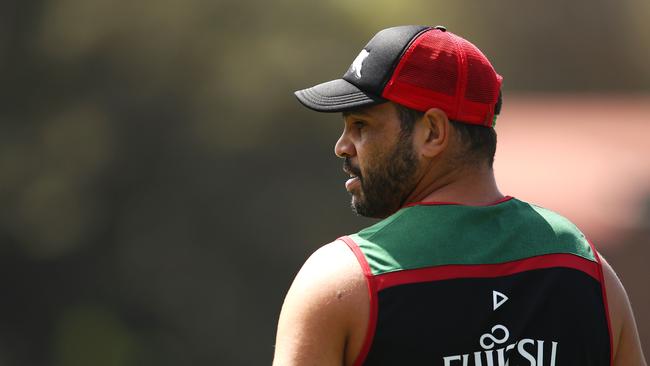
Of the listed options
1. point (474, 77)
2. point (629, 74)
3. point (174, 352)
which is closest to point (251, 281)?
point (174, 352)

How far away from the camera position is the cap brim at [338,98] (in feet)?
6.41

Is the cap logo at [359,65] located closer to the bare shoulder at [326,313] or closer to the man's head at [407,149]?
the man's head at [407,149]

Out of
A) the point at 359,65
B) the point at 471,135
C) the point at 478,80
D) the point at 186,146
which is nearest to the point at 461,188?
the point at 471,135

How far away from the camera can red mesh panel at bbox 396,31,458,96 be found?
191 cm

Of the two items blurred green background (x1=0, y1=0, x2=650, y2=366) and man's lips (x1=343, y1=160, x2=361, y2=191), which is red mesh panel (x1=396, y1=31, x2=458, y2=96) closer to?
man's lips (x1=343, y1=160, x2=361, y2=191)

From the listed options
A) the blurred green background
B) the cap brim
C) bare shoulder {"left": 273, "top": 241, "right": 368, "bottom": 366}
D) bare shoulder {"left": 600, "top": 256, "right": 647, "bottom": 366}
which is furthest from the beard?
the blurred green background

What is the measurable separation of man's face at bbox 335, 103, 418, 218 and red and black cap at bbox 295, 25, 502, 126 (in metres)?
0.04

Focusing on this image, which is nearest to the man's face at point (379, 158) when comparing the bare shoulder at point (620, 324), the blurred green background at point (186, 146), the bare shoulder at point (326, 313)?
the bare shoulder at point (326, 313)

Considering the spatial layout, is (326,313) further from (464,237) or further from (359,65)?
(359,65)

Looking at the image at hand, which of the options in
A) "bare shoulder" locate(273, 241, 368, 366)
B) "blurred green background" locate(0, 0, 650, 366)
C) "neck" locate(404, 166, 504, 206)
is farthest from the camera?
"blurred green background" locate(0, 0, 650, 366)

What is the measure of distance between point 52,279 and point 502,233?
29.6ft

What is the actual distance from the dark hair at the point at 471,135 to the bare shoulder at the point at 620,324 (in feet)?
1.02

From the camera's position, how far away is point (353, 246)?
1.75m

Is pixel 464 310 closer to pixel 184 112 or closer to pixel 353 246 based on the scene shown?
pixel 353 246
